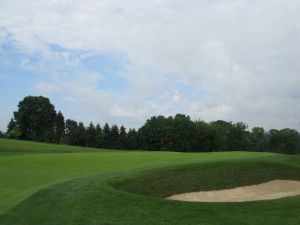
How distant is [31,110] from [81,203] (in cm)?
12930

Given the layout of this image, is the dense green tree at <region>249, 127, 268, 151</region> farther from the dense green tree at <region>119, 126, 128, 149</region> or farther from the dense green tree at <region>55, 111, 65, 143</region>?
the dense green tree at <region>55, 111, 65, 143</region>

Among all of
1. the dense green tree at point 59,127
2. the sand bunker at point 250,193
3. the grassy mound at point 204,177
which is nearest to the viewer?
the grassy mound at point 204,177

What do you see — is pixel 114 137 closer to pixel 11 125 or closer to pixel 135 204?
pixel 11 125

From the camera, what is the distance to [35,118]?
137500 mm

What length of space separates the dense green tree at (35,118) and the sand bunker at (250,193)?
11953cm

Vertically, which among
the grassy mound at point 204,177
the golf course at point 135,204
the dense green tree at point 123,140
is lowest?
the golf course at point 135,204

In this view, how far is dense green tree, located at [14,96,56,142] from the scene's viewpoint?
13776 cm

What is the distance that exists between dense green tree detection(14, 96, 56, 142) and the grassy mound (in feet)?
386

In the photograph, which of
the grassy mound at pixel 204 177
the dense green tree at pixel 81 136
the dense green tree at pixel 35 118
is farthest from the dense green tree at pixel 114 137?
the grassy mound at pixel 204 177

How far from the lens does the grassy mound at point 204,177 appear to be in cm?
1956

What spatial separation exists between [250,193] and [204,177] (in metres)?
2.35

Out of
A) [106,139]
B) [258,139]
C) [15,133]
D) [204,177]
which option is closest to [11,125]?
[15,133]

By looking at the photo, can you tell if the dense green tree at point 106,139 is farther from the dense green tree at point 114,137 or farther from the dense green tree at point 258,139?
the dense green tree at point 258,139

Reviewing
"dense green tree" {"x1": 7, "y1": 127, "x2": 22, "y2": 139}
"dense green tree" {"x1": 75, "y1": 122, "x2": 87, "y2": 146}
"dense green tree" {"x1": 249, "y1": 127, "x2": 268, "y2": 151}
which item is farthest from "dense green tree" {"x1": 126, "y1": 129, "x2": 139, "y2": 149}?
"dense green tree" {"x1": 249, "y1": 127, "x2": 268, "y2": 151}
